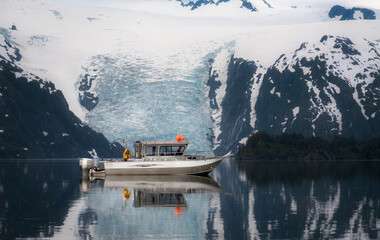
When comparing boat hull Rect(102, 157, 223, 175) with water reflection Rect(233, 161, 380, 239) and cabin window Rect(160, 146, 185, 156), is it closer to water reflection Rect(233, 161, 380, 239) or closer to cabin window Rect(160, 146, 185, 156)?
cabin window Rect(160, 146, 185, 156)

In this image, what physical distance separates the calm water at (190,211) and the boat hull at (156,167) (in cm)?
1985

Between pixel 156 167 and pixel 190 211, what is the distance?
53.5m

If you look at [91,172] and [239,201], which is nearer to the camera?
[239,201]

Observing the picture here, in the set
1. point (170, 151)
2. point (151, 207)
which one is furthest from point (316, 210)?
point (170, 151)

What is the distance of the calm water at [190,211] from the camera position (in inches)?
2213

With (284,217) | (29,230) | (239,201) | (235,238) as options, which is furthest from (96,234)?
(239,201)

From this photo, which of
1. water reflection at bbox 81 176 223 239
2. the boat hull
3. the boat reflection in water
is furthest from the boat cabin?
water reflection at bbox 81 176 223 239

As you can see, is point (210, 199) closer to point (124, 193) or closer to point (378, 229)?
point (124, 193)

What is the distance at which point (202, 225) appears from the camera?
59.8 meters

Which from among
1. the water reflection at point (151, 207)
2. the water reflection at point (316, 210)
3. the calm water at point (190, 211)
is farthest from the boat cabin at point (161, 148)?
the water reflection at point (316, 210)

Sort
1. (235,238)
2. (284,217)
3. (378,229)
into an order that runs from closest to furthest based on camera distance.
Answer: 1. (235,238)
2. (378,229)
3. (284,217)

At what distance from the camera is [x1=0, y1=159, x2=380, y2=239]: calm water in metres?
56.2

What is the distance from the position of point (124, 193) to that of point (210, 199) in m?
11.5

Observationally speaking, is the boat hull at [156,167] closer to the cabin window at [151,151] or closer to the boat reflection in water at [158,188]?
the boat reflection in water at [158,188]
